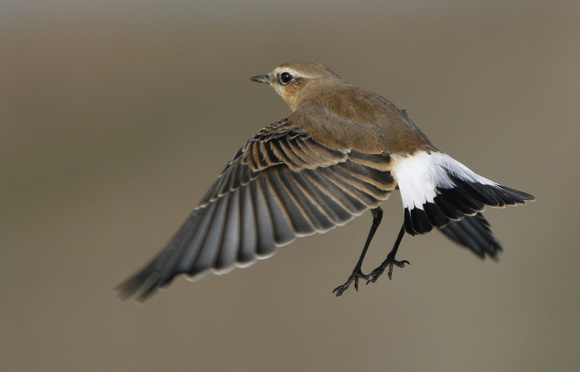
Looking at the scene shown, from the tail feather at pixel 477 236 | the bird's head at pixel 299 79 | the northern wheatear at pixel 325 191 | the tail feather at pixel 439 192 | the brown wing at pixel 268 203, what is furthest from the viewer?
the bird's head at pixel 299 79

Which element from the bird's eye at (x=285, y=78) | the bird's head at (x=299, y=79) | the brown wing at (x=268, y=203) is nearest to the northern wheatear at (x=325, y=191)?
the brown wing at (x=268, y=203)

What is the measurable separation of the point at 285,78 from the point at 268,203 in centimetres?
234

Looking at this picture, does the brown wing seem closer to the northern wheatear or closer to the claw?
the northern wheatear

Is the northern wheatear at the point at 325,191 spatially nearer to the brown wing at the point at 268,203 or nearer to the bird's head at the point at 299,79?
the brown wing at the point at 268,203

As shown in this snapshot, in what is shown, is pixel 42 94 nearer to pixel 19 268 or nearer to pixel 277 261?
pixel 19 268

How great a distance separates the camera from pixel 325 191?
16.7ft

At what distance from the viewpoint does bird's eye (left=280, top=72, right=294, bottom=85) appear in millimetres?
7133

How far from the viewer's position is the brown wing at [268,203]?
4.59 m

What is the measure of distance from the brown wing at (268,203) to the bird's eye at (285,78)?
1.48 m

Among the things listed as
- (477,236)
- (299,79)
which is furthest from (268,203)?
(299,79)

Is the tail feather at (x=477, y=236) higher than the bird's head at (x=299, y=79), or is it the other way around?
the bird's head at (x=299, y=79)

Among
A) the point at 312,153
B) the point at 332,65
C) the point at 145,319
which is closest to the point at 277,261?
the point at 145,319

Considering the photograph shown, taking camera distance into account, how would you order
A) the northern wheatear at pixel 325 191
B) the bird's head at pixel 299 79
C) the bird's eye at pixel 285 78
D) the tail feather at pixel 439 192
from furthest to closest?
the bird's eye at pixel 285 78 → the bird's head at pixel 299 79 → the tail feather at pixel 439 192 → the northern wheatear at pixel 325 191

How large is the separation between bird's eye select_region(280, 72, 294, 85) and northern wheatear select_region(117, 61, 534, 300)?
3.72 ft
